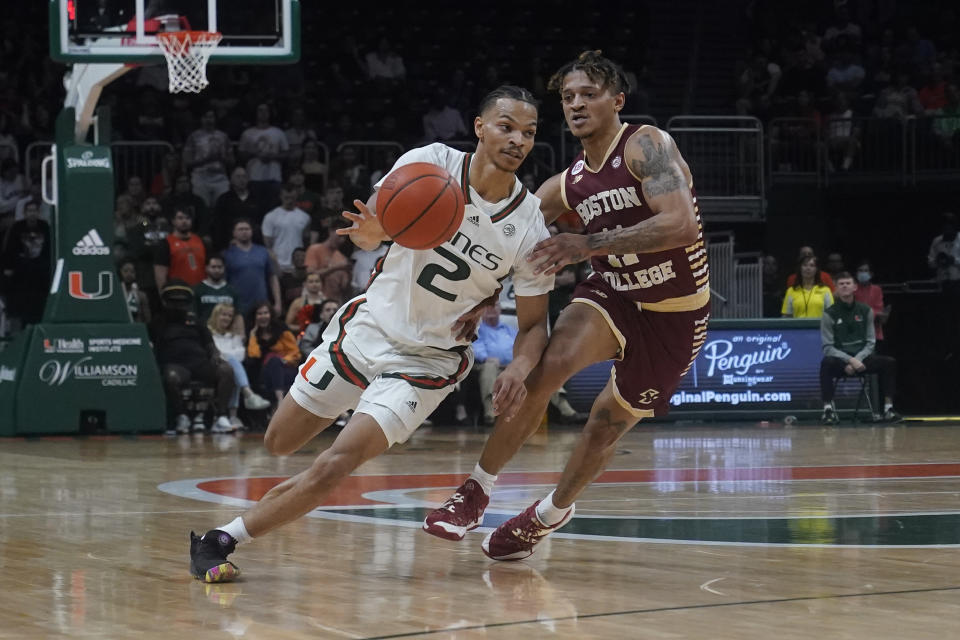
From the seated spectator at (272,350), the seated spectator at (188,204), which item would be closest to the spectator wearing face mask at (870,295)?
the seated spectator at (272,350)

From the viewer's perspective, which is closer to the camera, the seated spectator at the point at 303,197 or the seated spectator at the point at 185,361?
the seated spectator at the point at 185,361

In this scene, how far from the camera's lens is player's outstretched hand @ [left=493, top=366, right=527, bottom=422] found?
5.04 meters

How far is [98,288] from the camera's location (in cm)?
1270

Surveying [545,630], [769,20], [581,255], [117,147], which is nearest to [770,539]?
[581,255]

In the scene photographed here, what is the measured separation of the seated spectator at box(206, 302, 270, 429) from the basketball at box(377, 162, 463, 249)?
8.62 metres

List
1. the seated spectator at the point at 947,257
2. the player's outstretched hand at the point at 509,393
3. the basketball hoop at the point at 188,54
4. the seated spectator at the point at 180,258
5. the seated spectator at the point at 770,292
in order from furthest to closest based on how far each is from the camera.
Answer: the seated spectator at the point at 947,257, the seated spectator at the point at 770,292, the seated spectator at the point at 180,258, the basketball hoop at the point at 188,54, the player's outstretched hand at the point at 509,393

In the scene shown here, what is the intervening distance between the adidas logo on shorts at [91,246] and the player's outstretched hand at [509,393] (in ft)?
27.1

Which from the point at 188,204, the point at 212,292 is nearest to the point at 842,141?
the point at 188,204

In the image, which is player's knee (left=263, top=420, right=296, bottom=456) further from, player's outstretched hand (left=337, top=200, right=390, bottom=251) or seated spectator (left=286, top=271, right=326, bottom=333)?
seated spectator (left=286, top=271, right=326, bottom=333)

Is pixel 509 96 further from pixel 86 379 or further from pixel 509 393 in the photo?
pixel 86 379

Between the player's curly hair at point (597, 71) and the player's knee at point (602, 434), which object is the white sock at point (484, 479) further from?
the player's curly hair at point (597, 71)

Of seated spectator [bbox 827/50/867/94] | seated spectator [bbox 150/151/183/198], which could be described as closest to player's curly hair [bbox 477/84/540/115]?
seated spectator [bbox 150/151/183/198]

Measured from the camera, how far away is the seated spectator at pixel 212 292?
13.7 metres

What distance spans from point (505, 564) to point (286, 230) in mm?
10021
